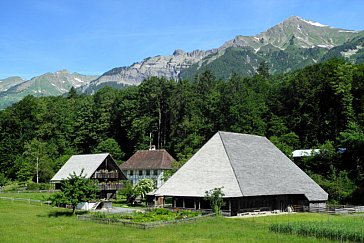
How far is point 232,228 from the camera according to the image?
33.0 m

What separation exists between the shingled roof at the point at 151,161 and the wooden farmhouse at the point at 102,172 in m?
12.0

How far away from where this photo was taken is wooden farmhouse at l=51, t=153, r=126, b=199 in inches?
2424

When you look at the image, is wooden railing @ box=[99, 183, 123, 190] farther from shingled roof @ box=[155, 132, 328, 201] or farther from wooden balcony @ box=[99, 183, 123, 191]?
shingled roof @ box=[155, 132, 328, 201]

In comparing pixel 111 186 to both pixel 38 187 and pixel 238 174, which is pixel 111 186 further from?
pixel 238 174

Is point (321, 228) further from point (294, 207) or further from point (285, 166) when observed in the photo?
point (285, 166)

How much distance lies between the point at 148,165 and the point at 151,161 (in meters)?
1.00

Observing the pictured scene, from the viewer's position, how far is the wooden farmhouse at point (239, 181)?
44188 mm

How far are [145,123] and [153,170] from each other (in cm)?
1627

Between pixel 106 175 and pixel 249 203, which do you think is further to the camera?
pixel 106 175

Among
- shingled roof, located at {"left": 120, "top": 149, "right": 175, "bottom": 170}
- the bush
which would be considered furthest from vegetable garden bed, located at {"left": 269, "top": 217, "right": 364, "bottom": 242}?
the bush

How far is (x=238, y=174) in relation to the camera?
4538cm

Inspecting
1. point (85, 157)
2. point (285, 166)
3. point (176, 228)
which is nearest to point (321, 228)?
point (176, 228)

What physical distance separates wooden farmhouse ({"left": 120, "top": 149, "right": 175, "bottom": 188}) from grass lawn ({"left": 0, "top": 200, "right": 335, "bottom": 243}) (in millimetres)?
36296

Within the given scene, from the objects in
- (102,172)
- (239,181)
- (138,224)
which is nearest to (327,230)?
(138,224)
